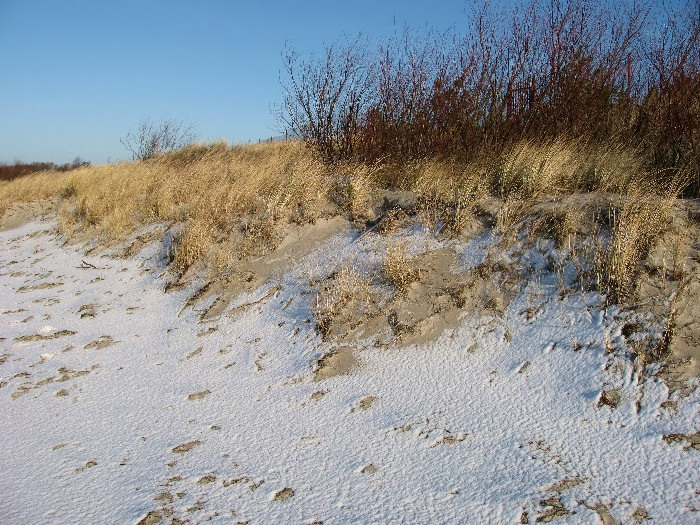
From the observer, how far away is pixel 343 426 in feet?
9.21

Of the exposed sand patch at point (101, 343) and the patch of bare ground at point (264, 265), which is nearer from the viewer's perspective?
the exposed sand patch at point (101, 343)

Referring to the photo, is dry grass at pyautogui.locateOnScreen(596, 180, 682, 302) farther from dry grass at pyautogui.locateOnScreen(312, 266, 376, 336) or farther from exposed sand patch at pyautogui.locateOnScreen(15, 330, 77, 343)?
exposed sand patch at pyautogui.locateOnScreen(15, 330, 77, 343)

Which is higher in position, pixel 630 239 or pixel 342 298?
pixel 630 239

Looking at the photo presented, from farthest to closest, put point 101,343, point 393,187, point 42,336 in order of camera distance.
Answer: point 393,187 < point 42,336 < point 101,343

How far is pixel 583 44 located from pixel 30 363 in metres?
6.77

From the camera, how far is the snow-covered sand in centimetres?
219

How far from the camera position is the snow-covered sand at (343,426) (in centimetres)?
219

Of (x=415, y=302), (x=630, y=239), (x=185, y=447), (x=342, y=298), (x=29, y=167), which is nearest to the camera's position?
(x=185, y=447)

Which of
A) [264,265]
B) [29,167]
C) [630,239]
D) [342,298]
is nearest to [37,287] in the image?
[264,265]

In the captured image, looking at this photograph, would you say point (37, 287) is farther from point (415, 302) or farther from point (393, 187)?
point (415, 302)

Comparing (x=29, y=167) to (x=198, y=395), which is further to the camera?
(x=29, y=167)

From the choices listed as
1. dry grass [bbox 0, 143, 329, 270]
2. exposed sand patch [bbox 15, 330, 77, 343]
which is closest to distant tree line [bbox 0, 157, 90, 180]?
dry grass [bbox 0, 143, 329, 270]

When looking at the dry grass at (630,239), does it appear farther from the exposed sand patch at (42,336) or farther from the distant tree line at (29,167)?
the distant tree line at (29,167)

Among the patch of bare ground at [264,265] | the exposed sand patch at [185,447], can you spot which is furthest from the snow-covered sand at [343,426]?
the patch of bare ground at [264,265]
